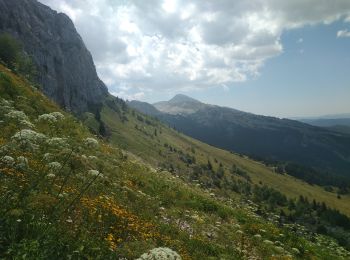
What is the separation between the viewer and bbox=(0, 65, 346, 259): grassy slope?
9.39m

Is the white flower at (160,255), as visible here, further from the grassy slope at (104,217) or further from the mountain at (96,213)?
the grassy slope at (104,217)

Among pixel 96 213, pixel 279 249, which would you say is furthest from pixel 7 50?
pixel 96 213

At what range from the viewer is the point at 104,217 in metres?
13.1

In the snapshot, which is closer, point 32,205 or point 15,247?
point 15,247

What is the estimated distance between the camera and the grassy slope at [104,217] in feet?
30.8

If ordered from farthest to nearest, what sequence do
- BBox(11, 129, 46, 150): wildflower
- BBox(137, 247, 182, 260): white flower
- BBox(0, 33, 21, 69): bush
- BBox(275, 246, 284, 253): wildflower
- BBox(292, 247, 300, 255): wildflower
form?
1. BBox(0, 33, 21, 69): bush
2. BBox(292, 247, 300, 255): wildflower
3. BBox(275, 246, 284, 253): wildflower
4. BBox(11, 129, 46, 150): wildflower
5. BBox(137, 247, 182, 260): white flower

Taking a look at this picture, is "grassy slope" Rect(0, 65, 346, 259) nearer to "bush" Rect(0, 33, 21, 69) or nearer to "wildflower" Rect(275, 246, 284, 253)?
"wildflower" Rect(275, 246, 284, 253)

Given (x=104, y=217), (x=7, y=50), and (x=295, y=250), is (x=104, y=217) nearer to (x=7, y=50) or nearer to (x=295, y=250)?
(x=295, y=250)

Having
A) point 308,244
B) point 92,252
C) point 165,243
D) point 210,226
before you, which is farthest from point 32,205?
point 308,244

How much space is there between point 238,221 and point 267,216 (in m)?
4.14

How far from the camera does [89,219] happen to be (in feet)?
40.6

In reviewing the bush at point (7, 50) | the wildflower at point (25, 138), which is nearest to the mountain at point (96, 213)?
the wildflower at point (25, 138)

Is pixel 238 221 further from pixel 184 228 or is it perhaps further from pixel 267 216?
pixel 184 228

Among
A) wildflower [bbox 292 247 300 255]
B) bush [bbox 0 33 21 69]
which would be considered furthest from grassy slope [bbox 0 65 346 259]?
bush [bbox 0 33 21 69]
